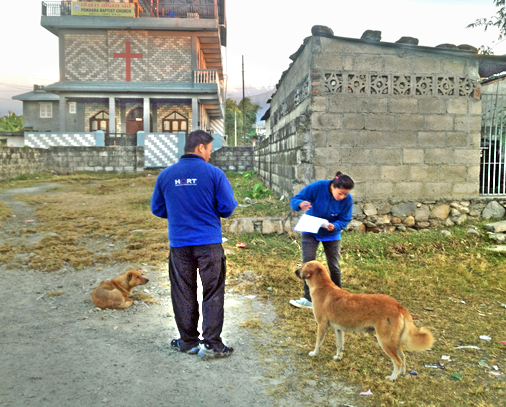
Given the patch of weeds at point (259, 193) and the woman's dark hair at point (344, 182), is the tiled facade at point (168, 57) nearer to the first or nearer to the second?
the patch of weeds at point (259, 193)

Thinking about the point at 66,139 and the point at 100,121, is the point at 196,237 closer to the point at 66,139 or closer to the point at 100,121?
the point at 66,139

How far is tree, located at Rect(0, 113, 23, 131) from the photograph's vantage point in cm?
4300

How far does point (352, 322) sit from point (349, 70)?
5.65 m

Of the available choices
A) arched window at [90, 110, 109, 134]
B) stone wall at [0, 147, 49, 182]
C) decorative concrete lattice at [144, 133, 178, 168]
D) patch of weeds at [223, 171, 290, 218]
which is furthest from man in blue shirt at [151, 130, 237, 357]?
arched window at [90, 110, 109, 134]

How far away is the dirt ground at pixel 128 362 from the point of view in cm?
297

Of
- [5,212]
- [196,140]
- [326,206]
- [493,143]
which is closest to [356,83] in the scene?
[493,143]

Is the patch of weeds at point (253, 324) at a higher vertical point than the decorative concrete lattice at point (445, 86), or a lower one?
lower

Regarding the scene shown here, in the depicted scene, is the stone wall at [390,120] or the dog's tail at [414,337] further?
the stone wall at [390,120]

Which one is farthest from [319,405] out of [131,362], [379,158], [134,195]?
[134,195]

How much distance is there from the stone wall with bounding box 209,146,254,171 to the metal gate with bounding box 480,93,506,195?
15692 mm

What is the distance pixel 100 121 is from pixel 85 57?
418 cm

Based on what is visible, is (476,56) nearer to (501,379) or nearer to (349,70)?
(349,70)

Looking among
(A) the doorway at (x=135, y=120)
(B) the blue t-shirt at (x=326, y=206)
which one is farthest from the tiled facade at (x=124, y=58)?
(B) the blue t-shirt at (x=326, y=206)

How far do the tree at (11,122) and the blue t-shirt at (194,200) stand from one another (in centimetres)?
4553
